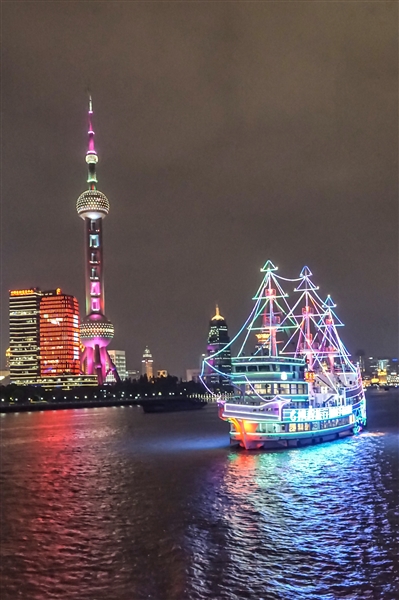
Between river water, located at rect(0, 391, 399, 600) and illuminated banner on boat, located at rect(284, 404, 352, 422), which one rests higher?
illuminated banner on boat, located at rect(284, 404, 352, 422)

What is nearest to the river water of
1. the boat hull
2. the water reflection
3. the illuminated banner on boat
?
the water reflection

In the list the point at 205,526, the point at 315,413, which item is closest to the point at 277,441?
the point at 315,413

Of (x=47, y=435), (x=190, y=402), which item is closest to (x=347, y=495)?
(x=47, y=435)

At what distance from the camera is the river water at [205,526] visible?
22.2 meters

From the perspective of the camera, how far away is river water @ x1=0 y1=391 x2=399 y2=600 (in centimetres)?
2220

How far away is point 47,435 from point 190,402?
94.8 metres

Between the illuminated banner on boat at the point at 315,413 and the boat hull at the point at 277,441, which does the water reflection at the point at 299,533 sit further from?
the illuminated banner on boat at the point at 315,413

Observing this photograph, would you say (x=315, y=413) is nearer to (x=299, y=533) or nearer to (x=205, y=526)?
(x=205, y=526)

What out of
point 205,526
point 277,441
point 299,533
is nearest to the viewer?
point 299,533

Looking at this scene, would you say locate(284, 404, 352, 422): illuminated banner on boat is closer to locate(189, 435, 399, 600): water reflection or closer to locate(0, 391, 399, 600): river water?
locate(0, 391, 399, 600): river water

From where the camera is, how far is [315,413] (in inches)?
2314

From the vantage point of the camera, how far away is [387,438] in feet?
231

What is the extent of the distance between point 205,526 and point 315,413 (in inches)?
1204

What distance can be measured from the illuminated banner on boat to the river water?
3.18 metres
